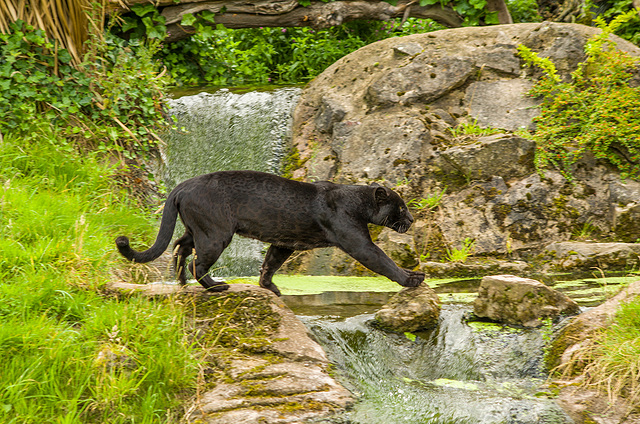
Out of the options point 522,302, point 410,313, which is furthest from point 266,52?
point 522,302

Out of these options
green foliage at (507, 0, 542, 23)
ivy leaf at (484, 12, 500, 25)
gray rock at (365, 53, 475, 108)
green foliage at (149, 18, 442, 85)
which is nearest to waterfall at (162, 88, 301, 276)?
gray rock at (365, 53, 475, 108)

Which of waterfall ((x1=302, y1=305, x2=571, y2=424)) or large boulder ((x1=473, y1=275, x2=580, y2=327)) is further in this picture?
Result: large boulder ((x1=473, y1=275, x2=580, y2=327))

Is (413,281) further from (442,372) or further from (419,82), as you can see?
(419,82)

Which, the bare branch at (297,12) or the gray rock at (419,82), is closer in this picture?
the gray rock at (419,82)

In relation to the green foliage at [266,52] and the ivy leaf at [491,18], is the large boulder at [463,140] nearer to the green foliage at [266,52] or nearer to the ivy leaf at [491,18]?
the ivy leaf at [491,18]

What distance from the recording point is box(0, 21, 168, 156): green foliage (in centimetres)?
645

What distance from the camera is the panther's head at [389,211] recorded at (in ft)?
15.3

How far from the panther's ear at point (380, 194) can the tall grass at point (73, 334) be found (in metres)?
1.83

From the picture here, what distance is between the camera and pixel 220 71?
10.3 meters

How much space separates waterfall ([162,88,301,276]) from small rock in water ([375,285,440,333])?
3.65 metres

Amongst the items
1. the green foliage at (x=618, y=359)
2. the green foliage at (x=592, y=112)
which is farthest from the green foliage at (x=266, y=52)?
the green foliage at (x=618, y=359)

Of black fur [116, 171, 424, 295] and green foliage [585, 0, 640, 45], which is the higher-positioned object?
green foliage [585, 0, 640, 45]

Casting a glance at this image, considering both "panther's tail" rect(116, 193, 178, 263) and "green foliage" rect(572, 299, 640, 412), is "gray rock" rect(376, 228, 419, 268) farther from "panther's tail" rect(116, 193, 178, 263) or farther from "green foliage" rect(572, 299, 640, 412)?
"panther's tail" rect(116, 193, 178, 263)

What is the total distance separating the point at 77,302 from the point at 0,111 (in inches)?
147
